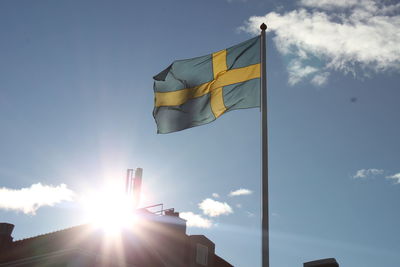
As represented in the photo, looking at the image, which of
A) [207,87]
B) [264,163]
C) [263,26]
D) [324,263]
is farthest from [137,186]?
[324,263]

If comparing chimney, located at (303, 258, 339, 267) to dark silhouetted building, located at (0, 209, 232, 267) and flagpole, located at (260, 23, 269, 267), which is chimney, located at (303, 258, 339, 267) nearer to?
flagpole, located at (260, 23, 269, 267)

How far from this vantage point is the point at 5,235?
3039cm

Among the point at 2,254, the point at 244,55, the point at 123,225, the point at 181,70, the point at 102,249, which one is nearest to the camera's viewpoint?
the point at 244,55

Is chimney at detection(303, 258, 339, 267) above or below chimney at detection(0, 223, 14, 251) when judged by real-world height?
below

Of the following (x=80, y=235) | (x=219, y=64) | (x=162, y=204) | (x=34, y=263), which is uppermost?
(x=219, y=64)

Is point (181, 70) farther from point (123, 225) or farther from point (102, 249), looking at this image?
point (123, 225)

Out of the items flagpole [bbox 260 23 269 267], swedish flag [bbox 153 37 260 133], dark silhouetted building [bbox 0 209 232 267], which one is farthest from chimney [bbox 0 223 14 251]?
flagpole [bbox 260 23 269 267]

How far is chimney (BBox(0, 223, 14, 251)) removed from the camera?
96.4 ft

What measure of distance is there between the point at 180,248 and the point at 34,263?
30.0 feet

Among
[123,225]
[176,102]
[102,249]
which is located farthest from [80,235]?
[176,102]

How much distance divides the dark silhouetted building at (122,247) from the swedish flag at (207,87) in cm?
1176

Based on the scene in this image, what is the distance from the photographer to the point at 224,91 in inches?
505

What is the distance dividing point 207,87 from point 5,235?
2325 centimetres

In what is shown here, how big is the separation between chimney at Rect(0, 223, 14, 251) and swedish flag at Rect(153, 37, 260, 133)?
20.7 meters
